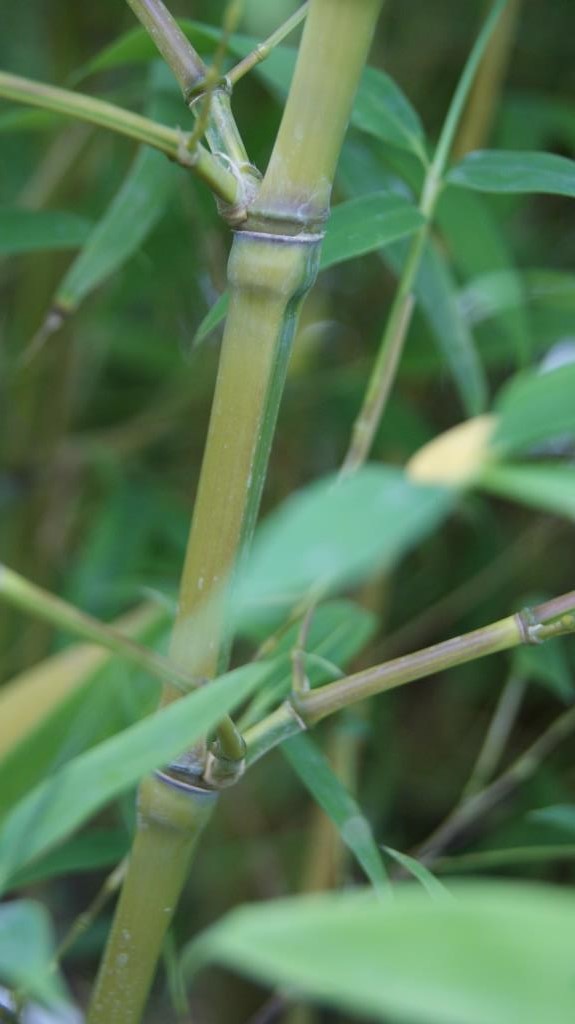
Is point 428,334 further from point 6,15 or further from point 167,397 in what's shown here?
point 6,15

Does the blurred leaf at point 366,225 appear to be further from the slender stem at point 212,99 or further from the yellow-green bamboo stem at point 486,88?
the yellow-green bamboo stem at point 486,88

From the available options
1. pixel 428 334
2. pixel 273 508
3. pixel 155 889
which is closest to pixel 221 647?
pixel 155 889

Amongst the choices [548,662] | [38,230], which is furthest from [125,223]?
[548,662]

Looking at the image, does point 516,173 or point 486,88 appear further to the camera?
point 486,88

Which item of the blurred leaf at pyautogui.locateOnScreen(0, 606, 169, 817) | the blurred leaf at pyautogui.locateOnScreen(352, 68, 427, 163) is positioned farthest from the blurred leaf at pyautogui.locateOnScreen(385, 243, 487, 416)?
the blurred leaf at pyautogui.locateOnScreen(0, 606, 169, 817)

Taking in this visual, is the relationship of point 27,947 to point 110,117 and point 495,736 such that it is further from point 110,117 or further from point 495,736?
point 495,736
